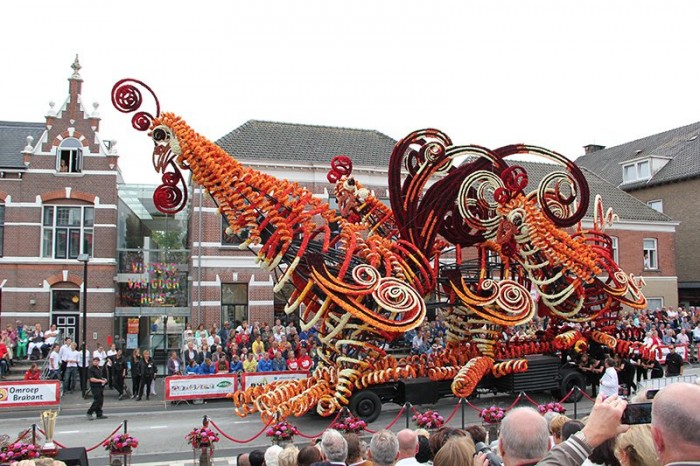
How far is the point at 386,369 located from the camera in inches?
518

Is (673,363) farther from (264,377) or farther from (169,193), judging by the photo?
(169,193)

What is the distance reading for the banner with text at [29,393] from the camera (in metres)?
15.6

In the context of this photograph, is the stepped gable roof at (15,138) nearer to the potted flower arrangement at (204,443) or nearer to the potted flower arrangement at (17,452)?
the potted flower arrangement at (204,443)

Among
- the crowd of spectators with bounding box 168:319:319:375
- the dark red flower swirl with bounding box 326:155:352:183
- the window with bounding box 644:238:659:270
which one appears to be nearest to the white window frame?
the window with bounding box 644:238:659:270

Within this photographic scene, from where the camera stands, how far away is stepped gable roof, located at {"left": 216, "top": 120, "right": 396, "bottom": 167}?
25594mm

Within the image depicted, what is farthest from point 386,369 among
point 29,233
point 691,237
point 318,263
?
point 691,237

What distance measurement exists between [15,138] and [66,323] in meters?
7.75

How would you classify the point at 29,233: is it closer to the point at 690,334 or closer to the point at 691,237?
the point at 690,334

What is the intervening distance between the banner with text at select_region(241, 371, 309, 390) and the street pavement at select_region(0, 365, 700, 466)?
0.82 metres

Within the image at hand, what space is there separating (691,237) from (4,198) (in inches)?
1343

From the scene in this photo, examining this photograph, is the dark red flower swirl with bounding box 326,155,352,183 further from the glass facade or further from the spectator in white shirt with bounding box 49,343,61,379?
the glass facade

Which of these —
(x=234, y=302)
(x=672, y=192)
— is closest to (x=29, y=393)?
(x=234, y=302)

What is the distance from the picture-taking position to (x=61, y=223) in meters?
22.7

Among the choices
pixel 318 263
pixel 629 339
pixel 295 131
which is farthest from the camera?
pixel 295 131
